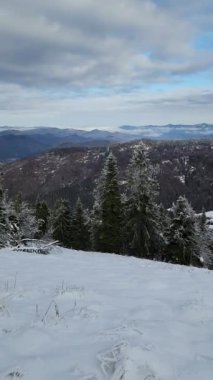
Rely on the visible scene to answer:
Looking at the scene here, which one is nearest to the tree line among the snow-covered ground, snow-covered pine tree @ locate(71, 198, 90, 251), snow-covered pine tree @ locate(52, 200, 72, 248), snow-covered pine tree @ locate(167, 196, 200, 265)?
snow-covered pine tree @ locate(167, 196, 200, 265)

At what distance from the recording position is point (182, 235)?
37.6 meters

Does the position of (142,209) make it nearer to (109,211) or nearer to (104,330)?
(109,211)

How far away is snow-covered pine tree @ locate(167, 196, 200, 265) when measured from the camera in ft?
122

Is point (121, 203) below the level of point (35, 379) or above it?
A: below

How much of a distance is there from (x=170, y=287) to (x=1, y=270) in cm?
475

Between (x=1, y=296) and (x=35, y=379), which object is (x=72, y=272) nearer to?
(x=1, y=296)

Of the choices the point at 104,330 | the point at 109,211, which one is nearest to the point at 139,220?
the point at 109,211

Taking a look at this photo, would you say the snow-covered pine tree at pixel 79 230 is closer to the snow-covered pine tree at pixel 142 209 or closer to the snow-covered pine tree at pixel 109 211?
the snow-covered pine tree at pixel 109 211

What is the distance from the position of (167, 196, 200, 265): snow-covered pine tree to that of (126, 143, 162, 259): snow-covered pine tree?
149 cm

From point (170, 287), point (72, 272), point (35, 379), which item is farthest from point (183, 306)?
point (72, 272)

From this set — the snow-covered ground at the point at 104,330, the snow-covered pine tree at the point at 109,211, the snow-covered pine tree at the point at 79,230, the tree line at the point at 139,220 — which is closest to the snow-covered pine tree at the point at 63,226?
the snow-covered pine tree at the point at 79,230

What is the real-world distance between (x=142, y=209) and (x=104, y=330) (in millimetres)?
31985

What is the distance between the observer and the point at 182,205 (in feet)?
122

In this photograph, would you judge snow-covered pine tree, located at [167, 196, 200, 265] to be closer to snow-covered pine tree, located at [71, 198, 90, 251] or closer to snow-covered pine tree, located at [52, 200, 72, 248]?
snow-covered pine tree, located at [71, 198, 90, 251]
